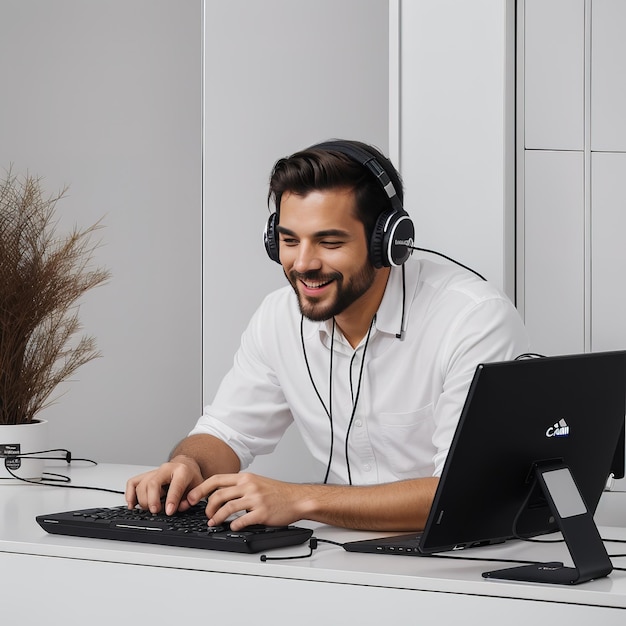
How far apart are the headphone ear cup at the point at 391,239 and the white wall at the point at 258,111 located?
3.38ft

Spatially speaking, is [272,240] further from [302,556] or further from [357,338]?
[302,556]

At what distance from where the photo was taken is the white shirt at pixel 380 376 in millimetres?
1757

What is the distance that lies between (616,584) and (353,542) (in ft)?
1.23

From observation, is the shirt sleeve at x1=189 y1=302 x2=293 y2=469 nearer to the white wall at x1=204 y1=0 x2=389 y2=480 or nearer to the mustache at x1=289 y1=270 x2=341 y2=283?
the mustache at x1=289 y1=270 x2=341 y2=283

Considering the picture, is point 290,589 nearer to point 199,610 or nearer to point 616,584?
point 199,610

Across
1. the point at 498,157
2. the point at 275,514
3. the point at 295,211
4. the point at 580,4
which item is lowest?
the point at 275,514

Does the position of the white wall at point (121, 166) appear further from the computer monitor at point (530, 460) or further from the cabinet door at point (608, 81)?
the computer monitor at point (530, 460)

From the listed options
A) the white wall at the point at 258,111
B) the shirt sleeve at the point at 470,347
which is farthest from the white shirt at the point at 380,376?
the white wall at the point at 258,111

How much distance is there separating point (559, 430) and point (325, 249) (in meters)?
0.68

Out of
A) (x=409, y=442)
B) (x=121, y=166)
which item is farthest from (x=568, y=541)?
A: (x=121, y=166)

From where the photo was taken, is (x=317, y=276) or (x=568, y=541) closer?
(x=568, y=541)

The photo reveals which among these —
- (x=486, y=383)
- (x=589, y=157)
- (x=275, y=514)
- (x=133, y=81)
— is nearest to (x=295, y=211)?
(x=275, y=514)

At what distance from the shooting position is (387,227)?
176 cm

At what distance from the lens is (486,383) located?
1.16 metres
